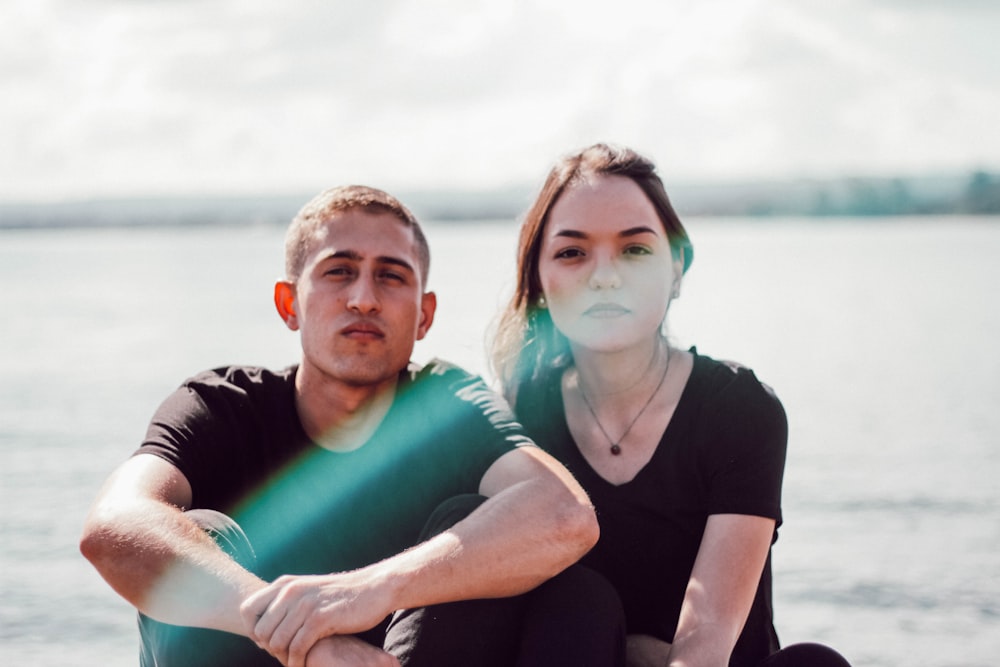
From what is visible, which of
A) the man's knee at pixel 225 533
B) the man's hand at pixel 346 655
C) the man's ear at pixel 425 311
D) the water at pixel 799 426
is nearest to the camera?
the man's hand at pixel 346 655

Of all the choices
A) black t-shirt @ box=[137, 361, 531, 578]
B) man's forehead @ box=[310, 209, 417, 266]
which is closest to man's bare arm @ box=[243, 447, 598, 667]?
black t-shirt @ box=[137, 361, 531, 578]

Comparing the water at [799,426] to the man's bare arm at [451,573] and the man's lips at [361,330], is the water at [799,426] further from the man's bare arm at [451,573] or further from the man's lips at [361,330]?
the man's bare arm at [451,573]

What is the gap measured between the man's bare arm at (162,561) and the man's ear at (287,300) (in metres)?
0.87

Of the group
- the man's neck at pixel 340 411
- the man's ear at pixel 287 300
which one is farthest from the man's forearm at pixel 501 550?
the man's ear at pixel 287 300

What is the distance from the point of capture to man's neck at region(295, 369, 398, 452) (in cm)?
366

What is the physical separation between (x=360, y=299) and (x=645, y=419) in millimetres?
897

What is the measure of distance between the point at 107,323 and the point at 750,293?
1292 cm

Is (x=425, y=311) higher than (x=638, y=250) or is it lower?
lower

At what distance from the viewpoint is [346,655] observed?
287 centimetres

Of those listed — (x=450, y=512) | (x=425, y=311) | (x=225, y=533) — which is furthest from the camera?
(x=425, y=311)

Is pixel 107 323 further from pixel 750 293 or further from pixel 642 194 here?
pixel 642 194

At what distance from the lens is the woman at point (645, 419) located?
126 inches

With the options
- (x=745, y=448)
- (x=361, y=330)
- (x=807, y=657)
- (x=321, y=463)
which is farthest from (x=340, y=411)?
(x=807, y=657)

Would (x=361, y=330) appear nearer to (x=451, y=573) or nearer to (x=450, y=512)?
(x=450, y=512)
